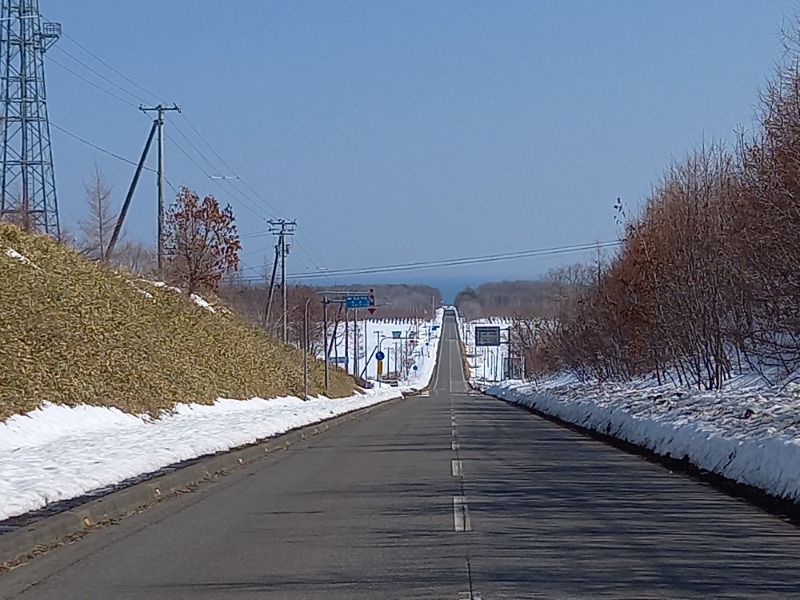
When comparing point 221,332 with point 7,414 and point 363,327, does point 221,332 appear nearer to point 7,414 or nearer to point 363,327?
point 7,414

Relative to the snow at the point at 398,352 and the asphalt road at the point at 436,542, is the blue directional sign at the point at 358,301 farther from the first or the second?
the snow at the point at 398,352

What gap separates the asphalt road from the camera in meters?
8.52

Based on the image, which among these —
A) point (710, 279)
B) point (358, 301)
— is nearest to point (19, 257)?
point (710, 279)

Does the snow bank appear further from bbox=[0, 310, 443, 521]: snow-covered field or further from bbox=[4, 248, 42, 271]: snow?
bbox=[4, 248, 42, 271]: snow

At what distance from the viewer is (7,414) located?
2170cm

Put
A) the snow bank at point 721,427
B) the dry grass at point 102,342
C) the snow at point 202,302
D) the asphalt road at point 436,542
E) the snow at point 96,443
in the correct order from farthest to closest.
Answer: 1. the snow at point 202,302
2. the dry grass at point 102,342
3. the snow bank at point 721,427
4. the snow at point 96,443
5. the asphalt road at point 436,542

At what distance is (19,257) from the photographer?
3262cm

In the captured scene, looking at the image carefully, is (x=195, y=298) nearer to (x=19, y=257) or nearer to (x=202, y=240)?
(x=202, y=240)

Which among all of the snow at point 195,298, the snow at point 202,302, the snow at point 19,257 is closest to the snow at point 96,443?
the snow at point 19,257

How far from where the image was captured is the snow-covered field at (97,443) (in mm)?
13883

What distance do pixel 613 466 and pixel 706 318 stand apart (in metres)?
10.3

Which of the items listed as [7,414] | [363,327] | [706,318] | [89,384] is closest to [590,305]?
[706,318]

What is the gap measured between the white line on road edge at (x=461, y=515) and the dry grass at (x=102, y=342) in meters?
11.6

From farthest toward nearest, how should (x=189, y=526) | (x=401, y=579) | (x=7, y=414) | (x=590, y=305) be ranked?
(x=590, y=305) → (x=7, y=414) → (x=189, y=526) → (x=401, y=579)
